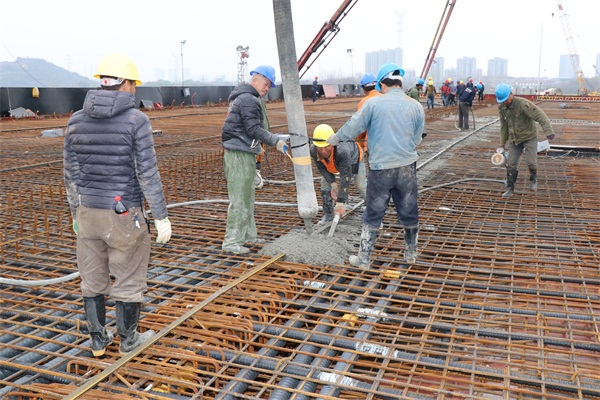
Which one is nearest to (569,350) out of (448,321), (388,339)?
(448,321)

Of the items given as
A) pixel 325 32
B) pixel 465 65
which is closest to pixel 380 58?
pixel 465 65

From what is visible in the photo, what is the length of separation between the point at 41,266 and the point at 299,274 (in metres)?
2.21

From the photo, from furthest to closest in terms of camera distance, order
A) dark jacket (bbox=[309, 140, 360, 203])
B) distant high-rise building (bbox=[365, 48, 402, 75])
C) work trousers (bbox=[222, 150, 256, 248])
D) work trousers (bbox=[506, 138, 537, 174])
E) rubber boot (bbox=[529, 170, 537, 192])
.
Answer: distant high-rise building (bbox=[365, 48, 402, 75])
rubber boot (bbox=[529, 170, 537, 192])
work trousers (bbox=[506, 138, 537, 174])
dark jacket (bbox=[309, 140, 360, 203])
work trousers (bbox=[222, 150, 256, 248])

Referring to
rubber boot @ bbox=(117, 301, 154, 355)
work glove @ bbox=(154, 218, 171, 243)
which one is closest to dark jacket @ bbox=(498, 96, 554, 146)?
work glove @ bbox=(154, 218, 171, 243)

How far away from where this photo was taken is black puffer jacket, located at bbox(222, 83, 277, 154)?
177 inches

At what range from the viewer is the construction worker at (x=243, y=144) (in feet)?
14.7

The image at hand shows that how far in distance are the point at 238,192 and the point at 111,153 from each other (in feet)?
6.35

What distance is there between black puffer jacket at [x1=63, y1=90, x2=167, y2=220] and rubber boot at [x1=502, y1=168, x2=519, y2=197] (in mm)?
5470

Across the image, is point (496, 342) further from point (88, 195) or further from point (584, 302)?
point (88, 195)

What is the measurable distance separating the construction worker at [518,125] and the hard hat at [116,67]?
508cm

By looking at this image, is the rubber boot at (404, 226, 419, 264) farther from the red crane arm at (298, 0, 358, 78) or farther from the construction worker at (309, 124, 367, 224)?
the red crane arm at (298, 0, 358, 78)

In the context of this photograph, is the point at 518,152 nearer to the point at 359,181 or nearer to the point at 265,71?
the point at 359,181

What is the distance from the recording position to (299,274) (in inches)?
169

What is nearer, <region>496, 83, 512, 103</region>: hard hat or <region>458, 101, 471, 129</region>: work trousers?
<region>496, 83, 512, 103</region>: hard hat
